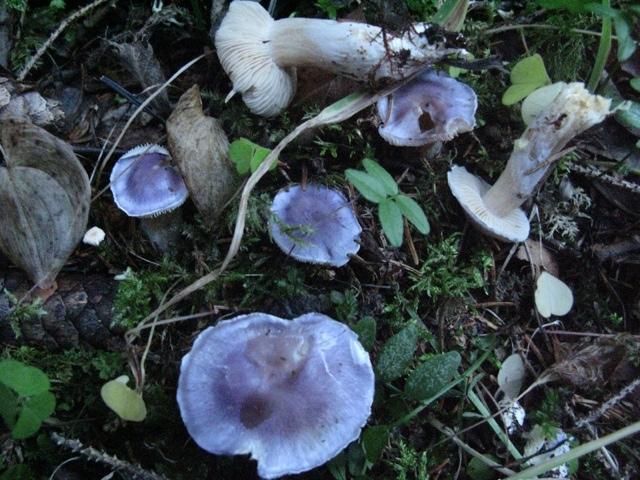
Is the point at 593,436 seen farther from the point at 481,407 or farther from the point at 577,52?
the point at 577,52

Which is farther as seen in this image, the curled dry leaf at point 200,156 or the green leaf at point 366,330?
the curled dry leaf at point 200,156

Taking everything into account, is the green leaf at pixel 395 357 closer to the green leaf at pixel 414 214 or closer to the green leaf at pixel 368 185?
the green leaf at pixel 414 214

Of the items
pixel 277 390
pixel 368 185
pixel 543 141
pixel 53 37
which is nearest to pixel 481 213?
pixel 543 141

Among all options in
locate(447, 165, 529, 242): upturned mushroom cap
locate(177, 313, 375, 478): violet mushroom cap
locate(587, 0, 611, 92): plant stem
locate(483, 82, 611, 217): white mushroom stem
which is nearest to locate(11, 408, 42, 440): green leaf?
locate(177, 313, 375, 478): violet mushroom cap

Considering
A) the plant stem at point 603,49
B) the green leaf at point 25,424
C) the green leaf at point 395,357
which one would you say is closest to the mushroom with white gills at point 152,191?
the green leaf at point 25,424

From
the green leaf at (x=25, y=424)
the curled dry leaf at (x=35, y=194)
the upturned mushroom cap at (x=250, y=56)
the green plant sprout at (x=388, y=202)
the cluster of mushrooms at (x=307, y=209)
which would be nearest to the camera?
the green leaf at (x=25, y=424)

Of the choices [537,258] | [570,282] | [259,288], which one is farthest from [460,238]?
[259,288]
